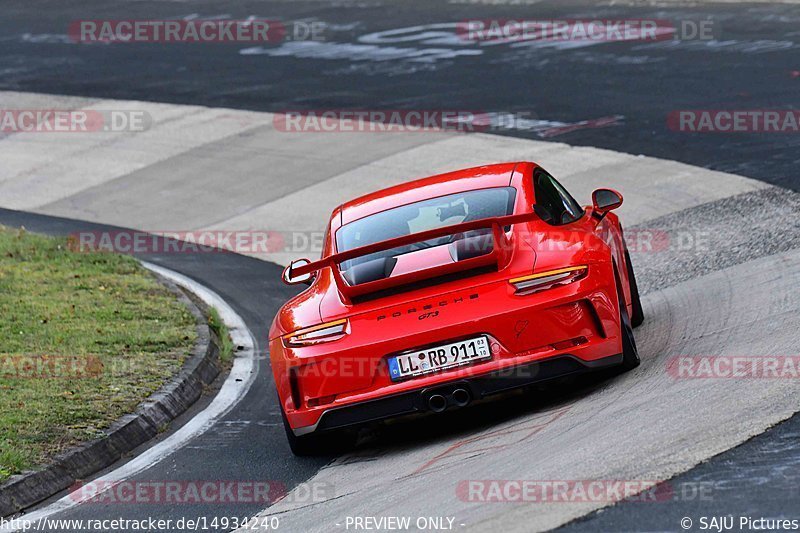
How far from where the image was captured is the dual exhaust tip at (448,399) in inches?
276

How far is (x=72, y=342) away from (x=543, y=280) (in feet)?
14.8

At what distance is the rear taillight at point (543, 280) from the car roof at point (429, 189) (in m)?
1.20

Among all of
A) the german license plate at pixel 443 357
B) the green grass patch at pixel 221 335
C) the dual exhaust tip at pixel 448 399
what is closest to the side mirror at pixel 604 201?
the german license plate at pixel 443 357

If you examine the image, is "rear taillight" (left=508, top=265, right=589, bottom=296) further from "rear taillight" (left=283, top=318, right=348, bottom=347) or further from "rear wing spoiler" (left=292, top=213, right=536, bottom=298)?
"rear taillight" (left=283, top=318, right=348, bottom=347)

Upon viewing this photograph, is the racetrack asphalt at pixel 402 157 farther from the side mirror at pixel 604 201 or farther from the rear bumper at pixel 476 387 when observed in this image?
the side mirror at pixel 604 201

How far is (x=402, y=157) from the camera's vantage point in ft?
56.4

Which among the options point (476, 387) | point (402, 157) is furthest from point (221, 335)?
point (402, 157)

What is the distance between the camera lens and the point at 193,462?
7.94 metres

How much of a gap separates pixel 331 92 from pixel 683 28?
20.3 feet

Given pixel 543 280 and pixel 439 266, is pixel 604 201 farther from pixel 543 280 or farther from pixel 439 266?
pixel 439 266

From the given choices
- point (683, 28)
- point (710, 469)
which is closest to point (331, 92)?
point (683, 28)

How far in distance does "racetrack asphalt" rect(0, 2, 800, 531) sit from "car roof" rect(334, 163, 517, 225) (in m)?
1.50

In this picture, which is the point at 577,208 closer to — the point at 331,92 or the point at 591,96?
the point at 591,96

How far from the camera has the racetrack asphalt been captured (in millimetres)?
7965
